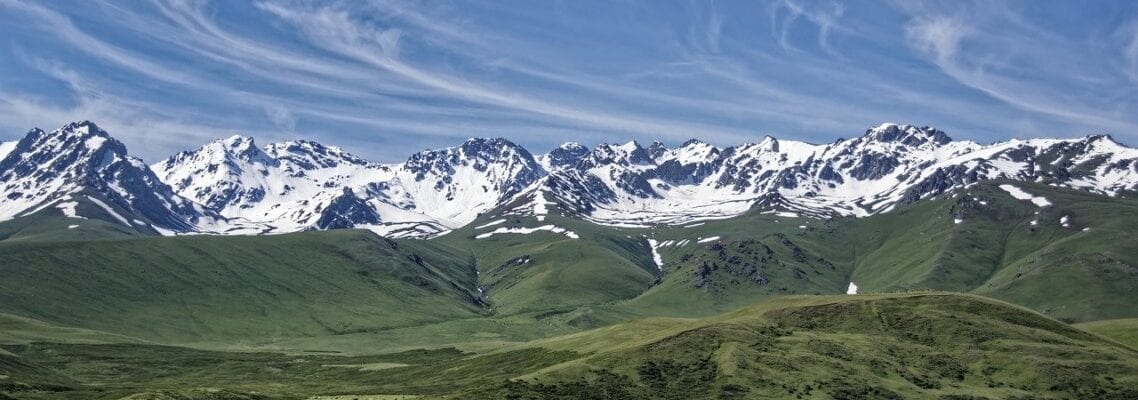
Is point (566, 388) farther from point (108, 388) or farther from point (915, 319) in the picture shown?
point (108, 388)

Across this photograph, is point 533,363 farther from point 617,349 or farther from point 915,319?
point 915,319

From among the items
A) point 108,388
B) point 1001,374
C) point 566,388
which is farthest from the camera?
point 108,388

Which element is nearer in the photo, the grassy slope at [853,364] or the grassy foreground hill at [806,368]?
the grassy foreground hill at [806,368]

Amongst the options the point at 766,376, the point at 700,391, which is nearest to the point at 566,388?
the point at 700,391

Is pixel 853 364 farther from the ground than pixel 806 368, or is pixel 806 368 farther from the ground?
pixel 853 364

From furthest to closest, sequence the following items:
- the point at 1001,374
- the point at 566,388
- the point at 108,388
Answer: the point at 108,388, the point at 1001,374, the point at 566,388

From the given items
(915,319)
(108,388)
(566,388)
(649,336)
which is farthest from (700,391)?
(108,388)

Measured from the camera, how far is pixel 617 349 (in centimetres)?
17750

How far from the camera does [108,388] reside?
188000 mm

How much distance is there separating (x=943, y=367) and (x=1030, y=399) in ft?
56.8

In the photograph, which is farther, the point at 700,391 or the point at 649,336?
the point at 649,336

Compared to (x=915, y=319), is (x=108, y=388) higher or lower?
lower

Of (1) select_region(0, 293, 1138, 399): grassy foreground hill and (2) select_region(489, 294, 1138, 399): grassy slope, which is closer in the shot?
(1) select_region(0, 293, 1138, 399): grassy foreground hill

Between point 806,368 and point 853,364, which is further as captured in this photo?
point 853,364
